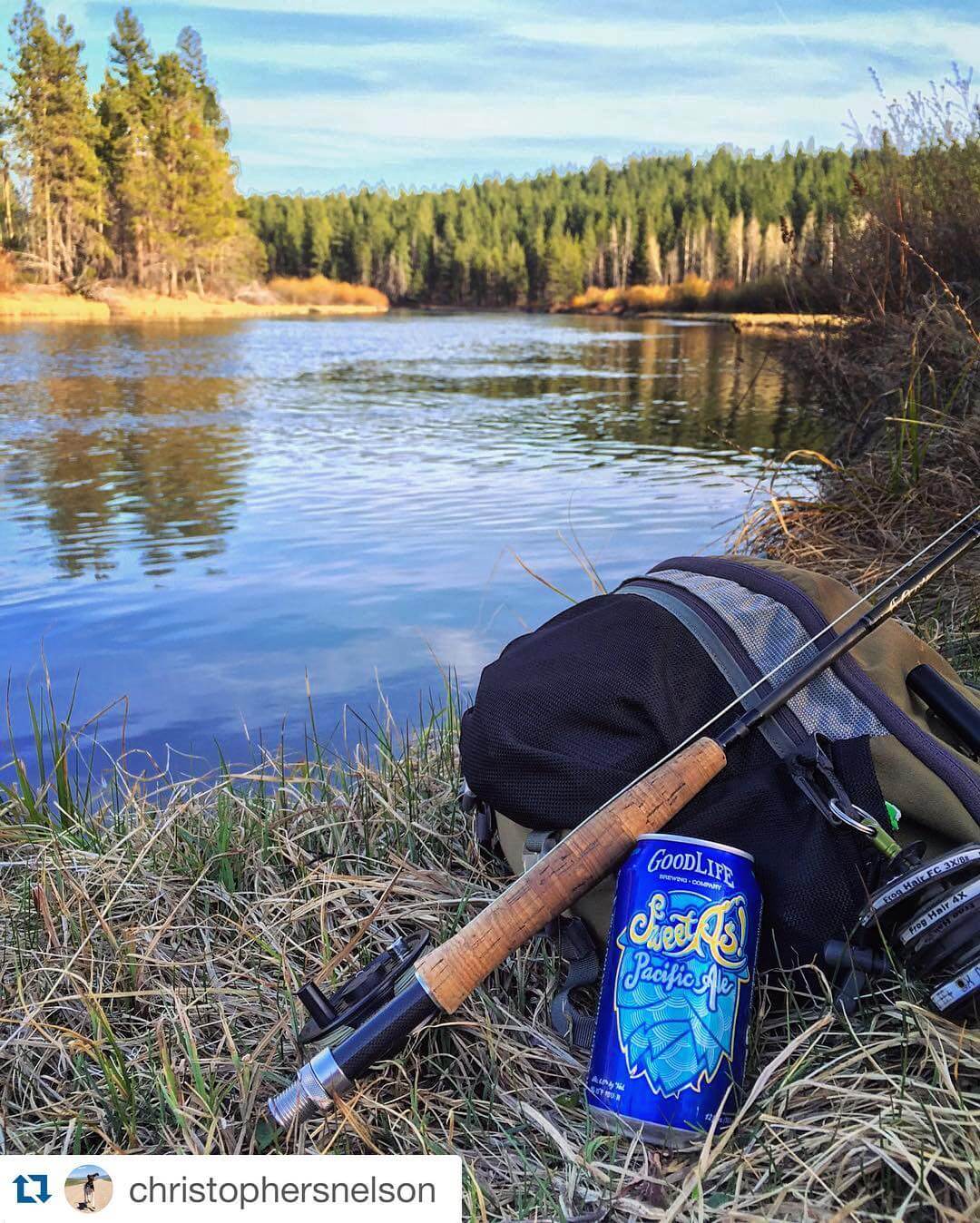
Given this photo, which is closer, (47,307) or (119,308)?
(47,307)

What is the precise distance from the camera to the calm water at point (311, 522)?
5461 millimetres

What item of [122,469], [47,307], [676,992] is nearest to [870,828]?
[676,992]

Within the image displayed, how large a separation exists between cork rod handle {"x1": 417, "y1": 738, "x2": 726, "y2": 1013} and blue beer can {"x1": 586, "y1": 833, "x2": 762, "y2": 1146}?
85 millimetres

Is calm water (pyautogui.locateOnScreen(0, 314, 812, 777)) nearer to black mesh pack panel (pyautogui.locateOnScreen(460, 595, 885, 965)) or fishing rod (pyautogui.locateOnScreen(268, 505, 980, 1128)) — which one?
black mesh pack panel (pyautogui.locateOnScreen(460, 595, 885, 965))

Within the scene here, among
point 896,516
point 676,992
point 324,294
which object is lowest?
point 676,992

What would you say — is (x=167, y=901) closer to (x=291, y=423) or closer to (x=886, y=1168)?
(x=886, y=1168)

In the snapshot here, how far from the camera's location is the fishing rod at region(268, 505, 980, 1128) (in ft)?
5.88

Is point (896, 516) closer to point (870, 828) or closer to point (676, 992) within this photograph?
point (870, 828)

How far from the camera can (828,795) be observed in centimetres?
191

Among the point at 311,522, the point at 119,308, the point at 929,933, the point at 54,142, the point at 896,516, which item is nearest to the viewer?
the point at 929,933

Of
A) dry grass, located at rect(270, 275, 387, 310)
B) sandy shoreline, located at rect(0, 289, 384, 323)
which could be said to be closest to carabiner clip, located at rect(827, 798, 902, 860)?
sandy shoreline, located at rect(0, 289, 384, 323)

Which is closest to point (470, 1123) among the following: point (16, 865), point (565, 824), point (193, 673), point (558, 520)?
point (565, 824)

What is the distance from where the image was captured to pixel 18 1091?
196cm
